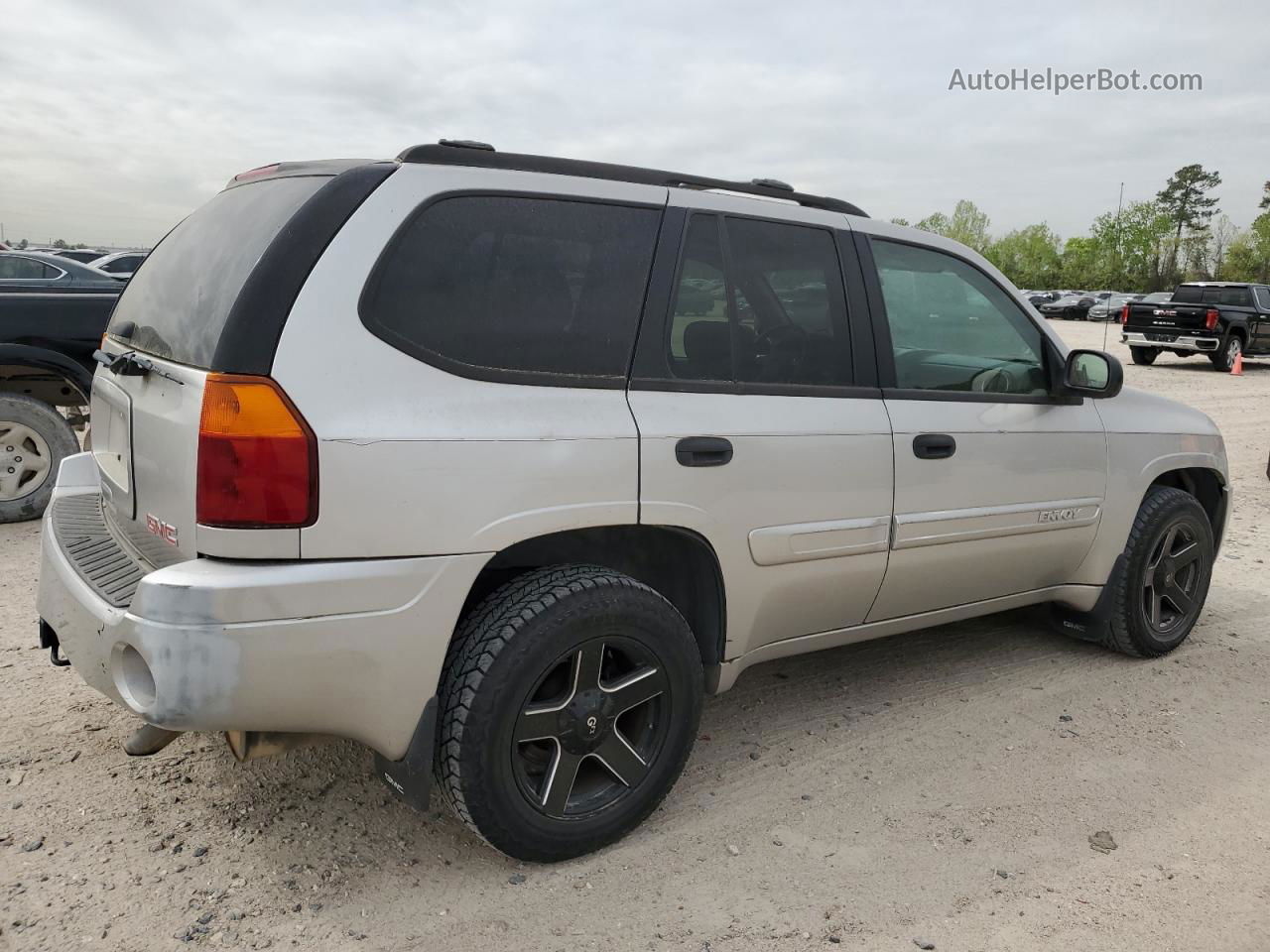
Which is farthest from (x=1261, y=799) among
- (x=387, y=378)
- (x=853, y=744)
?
(x=387, y=378)

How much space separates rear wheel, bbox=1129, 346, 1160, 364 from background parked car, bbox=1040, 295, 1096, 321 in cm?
2946

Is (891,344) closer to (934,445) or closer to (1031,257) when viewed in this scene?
(934,445)

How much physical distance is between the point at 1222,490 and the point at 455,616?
380 centimetres

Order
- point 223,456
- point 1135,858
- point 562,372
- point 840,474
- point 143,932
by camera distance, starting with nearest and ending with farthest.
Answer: point 223,456 → point 143,932 → point 562,372 → point 1135,858 → point 840,474

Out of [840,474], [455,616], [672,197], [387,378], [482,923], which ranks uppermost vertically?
[672,197]

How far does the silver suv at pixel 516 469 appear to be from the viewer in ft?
7.47

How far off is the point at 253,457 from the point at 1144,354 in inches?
851

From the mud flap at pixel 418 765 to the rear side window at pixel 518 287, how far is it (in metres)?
0.86

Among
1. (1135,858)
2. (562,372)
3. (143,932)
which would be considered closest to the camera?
(143,932)

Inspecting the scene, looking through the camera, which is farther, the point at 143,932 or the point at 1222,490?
the point at 1222,490

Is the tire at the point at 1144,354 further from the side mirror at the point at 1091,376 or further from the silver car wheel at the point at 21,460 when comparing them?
the silver car wheel at the point at 21,460

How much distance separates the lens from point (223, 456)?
2.24 metres

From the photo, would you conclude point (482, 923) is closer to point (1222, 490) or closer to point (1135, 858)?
point (1135, 858)

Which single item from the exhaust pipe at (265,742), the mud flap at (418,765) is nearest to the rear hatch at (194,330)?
the exhaust pipe at (265,742)
